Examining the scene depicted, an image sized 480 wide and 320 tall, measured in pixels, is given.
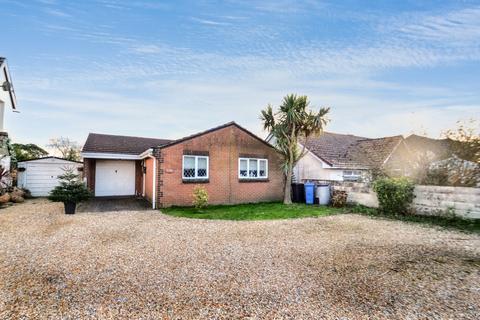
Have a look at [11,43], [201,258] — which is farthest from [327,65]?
[11,43]

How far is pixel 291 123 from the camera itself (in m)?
13.4

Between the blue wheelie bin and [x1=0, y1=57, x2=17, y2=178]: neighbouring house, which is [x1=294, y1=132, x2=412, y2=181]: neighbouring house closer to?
the blue wheelie bin

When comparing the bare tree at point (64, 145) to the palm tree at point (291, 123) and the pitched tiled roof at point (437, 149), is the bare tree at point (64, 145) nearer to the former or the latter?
the palm tree at point (291, 123)

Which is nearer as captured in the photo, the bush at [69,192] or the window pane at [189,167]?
the bush at [69,192]

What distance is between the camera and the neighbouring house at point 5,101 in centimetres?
1409

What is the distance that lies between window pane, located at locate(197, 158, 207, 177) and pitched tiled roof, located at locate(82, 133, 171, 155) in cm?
592

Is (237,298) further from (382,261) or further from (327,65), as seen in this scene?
(327,65)

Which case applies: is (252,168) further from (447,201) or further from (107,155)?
(447,201)

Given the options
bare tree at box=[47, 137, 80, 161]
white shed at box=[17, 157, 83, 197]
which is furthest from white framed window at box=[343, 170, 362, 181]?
bare tree at box=[47, 137, 80, 161]

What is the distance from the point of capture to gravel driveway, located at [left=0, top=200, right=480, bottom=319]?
10.5 ft

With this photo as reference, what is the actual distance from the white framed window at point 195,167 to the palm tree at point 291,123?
414 centimetres

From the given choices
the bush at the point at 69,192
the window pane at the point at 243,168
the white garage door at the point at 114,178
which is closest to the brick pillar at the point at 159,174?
the bush at the point at 69,192

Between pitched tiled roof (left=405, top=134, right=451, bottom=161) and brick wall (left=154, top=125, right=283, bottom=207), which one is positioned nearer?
pitched tiled roof (left=405, top=134, right=451, bottom=161)

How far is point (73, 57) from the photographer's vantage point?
1155cm
